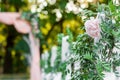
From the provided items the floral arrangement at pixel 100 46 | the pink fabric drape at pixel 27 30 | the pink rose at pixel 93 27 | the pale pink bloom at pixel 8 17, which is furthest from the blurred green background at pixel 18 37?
the pink rose at pixel 93 27

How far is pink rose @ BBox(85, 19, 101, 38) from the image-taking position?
3793mm

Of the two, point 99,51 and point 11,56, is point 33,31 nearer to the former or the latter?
point 99,51

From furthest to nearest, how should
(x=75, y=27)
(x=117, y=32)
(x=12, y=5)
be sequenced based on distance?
(x=12, y=5), (x=75, y=27), (x=117, y=32)

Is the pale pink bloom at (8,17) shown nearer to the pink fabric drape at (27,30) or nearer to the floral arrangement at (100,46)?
the pink fabric drape at (27,30)

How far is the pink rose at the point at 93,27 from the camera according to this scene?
379 centimetres

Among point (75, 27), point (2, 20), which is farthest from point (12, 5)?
point (2, 20)

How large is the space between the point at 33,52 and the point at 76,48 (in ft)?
23.5

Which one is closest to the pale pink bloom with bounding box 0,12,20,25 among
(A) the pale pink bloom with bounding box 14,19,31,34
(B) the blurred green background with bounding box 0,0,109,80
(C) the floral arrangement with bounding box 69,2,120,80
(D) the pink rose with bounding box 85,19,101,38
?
(A) the pale pink bloom with bounding box 14,19,31,34

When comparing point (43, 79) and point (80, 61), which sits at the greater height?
point (80, 61)

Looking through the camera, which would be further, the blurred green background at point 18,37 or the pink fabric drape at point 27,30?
the blurred green background at point 18,37

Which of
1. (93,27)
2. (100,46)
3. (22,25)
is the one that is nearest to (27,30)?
(22,25)

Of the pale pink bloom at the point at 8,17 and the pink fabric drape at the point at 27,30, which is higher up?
the pale pink bloom at the point at 8,17

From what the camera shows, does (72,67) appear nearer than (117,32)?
No

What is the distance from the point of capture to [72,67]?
14.4 ft
